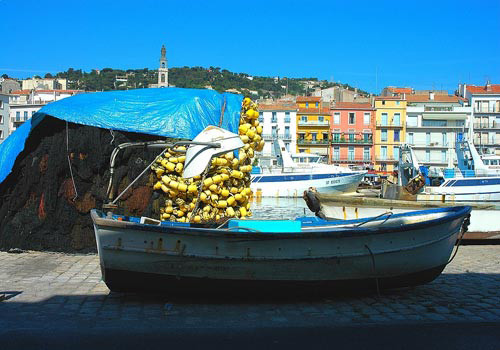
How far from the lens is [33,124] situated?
439 inches

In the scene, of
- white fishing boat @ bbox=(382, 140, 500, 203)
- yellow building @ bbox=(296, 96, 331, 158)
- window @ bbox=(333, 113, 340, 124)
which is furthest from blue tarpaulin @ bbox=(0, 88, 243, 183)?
window @ bbox=(333, 113, 340, 124)

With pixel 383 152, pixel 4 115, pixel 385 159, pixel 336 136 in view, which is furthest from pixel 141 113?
pixel 4 115

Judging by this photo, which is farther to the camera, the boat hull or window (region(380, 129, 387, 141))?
window (region(380, 129, 387, 141))

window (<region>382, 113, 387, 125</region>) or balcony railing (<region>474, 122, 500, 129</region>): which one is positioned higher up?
window (<region>382, 113, 387, 125</region>)

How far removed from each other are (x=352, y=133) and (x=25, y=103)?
49776 millimetres

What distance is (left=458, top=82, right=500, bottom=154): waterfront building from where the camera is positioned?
70312 millimetres

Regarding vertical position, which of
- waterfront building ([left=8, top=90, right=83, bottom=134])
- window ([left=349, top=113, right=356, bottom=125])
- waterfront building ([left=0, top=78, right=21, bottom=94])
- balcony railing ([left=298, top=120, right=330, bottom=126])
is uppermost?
waterfront building ([left=0, top=78, right=21, bottom=94])

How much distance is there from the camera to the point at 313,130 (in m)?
73.4

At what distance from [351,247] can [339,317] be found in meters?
0.99

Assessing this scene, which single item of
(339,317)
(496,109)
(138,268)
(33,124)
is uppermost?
(496,109)

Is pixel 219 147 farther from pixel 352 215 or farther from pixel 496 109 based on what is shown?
pixel 496 109

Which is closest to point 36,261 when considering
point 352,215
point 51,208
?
point 51,208

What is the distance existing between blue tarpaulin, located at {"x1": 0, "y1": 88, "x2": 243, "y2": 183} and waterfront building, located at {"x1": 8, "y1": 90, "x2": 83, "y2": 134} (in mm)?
63893

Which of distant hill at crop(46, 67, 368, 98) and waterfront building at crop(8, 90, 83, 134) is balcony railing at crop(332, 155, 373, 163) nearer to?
waterfront building at crop(8, 90, 83, 134)
